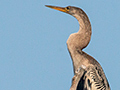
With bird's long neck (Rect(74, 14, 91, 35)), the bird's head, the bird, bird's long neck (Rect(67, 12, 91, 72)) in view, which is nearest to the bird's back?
the bird

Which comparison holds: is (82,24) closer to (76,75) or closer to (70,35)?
(70,35)

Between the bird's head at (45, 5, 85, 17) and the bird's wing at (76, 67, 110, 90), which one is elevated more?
the bird's head at (45, 5, 85, 17)

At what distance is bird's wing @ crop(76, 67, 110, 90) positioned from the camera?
5.71 m

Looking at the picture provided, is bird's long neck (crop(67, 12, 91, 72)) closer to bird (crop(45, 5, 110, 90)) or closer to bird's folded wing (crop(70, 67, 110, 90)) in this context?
bird (crop(45, 5, 110, 90))

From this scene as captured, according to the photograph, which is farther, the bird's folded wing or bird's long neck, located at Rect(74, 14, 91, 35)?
bird's long neck, located at Rect(74, 14, 91, 35)

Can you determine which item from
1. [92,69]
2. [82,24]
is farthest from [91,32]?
[92,69]

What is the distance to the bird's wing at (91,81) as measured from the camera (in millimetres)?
5707

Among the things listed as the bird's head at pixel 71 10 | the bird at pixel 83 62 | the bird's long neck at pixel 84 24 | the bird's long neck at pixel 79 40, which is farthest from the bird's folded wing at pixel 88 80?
the bird's head at pixel 71 10

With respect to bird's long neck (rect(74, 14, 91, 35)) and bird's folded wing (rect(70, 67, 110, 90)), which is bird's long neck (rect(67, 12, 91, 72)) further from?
bird's folded wing (rect(70, 67, 110, 90))

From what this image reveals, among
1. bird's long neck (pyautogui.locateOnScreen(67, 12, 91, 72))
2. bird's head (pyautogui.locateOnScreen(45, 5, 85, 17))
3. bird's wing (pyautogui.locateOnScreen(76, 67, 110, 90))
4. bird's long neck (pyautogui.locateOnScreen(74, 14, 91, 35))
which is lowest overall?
bird's wing (pyautogui.locateOnScreen(76, 67, 110, 90))

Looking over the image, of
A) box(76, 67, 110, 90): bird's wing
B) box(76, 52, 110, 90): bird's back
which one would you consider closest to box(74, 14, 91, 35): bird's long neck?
box(76, 52, 110, 90): bird's back

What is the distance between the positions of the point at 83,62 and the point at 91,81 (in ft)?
0.90

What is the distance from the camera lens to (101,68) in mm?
5824

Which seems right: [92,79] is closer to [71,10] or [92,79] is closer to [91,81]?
[91,81]
